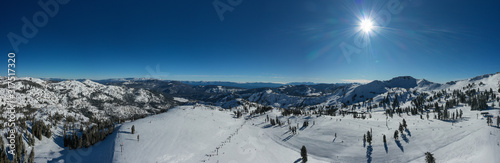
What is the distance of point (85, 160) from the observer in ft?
261

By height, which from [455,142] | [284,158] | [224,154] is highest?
[455,142]

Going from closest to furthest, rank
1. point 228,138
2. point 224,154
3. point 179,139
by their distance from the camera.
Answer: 1. point 224,154
2. point 179,139
3. point 228,138

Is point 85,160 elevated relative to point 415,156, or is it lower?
lower

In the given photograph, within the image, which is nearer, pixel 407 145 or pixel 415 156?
pixel 415 156

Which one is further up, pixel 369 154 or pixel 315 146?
pixel 369 154

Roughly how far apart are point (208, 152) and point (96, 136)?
6890cm

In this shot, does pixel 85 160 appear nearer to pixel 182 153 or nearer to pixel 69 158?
pixel 69 158

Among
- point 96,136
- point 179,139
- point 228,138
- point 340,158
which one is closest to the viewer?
point 340,158

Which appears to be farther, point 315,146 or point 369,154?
point 315,146

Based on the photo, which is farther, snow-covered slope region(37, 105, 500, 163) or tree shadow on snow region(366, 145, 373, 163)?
tree shadow on snow region(366, 145, 373, 163)

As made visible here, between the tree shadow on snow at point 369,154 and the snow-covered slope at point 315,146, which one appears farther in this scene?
the tree shadow on snow at point 369,154

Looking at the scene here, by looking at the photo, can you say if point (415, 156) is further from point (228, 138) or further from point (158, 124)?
point (158, 124)

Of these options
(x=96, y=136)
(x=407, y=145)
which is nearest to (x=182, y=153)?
(x=96, y=136)

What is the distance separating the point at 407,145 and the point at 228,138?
87.4 metres
